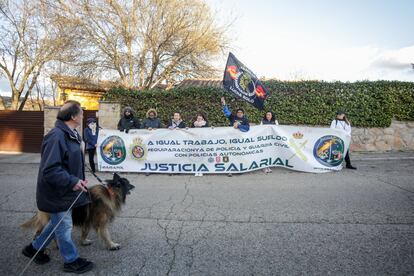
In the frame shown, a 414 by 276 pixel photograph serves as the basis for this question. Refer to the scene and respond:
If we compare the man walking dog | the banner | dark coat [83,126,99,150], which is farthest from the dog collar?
dark coat [83,126,99,150]

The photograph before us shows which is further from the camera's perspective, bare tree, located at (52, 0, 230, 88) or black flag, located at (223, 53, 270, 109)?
bare tree, located at (52, 0, 230, 88)

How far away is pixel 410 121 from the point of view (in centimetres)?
1195

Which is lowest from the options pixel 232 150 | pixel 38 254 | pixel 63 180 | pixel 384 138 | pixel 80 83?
pixel 38 254

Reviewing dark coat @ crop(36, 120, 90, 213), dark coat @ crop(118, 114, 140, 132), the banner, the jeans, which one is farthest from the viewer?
dark coat @ crop(118, 114, 140, 132)

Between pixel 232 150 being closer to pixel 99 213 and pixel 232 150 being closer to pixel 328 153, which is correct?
pixel 328 153

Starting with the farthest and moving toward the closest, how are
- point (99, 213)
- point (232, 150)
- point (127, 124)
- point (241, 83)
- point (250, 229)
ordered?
point (127, 124), point (241, 83), point (232, 150), point (250, 229), point (99, 213)

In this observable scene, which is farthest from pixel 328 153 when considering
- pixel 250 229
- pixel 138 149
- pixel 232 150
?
pixel 138 149

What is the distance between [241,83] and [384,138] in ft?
25.3

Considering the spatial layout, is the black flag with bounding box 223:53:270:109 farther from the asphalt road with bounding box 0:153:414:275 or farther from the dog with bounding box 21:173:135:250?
the dog with bounding box 21:173:135:250

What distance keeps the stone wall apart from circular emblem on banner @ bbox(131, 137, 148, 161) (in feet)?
29.5

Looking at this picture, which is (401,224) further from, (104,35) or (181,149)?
(104,35)

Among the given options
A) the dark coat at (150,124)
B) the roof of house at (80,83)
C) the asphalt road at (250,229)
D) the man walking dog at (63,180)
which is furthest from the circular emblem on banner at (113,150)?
the roof of house at (80,83)

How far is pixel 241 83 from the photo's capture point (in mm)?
8414

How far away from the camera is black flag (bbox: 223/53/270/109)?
27.2ft
